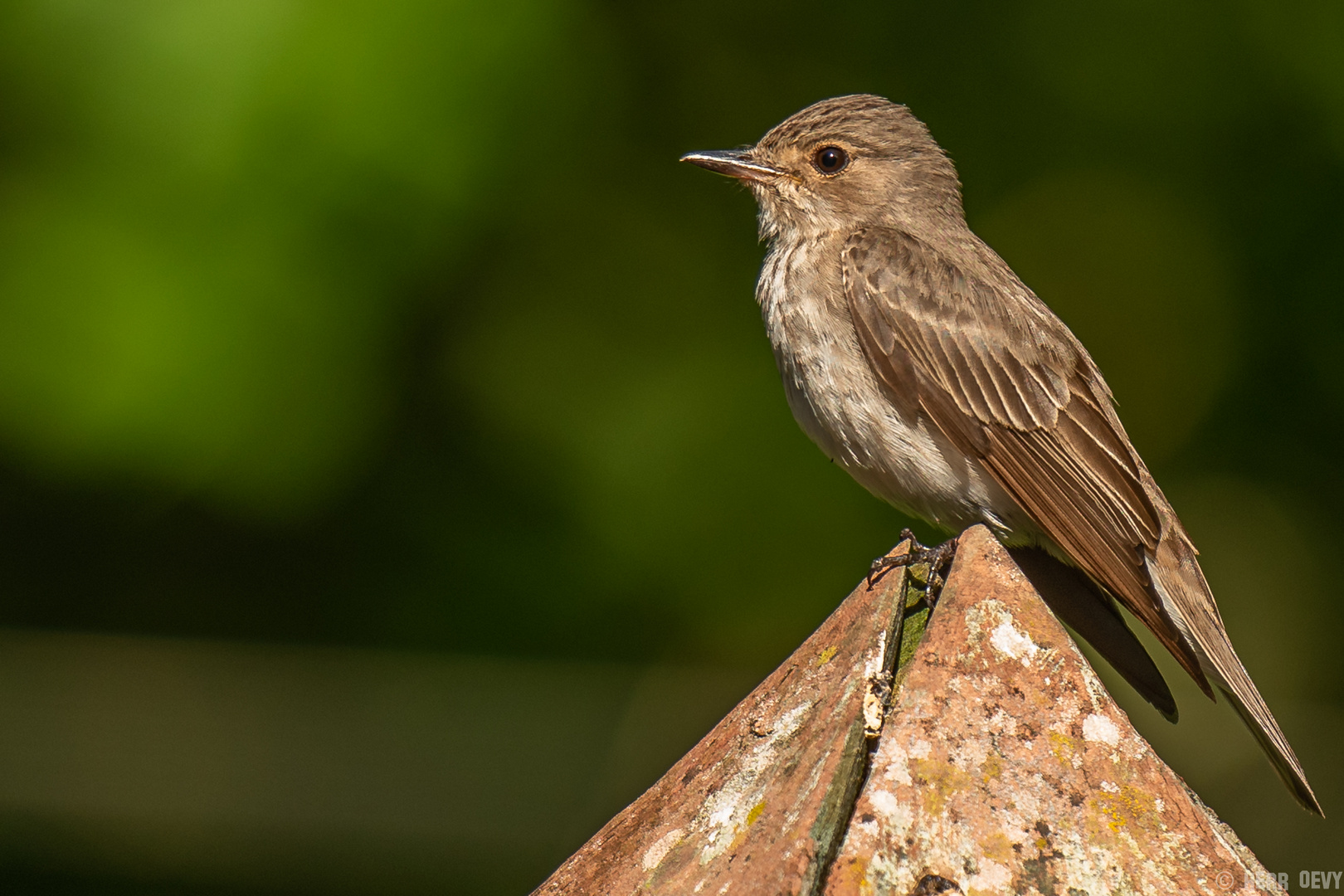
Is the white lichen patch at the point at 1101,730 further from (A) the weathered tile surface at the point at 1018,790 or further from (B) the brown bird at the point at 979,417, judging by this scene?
(B) the brown bird at the point at 979,417

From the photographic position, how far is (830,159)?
4875 millimetres

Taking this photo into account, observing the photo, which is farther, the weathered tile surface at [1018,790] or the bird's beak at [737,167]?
the bird's beak at [737,167]

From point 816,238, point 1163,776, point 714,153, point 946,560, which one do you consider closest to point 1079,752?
point 1163,776

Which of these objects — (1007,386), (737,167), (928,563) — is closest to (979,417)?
(1007,386)

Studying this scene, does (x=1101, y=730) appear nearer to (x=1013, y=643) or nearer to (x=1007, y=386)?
(x=1013, y=643)

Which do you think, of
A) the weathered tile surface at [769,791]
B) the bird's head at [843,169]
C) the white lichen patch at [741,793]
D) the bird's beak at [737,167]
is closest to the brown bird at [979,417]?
the bird's head at [843,169]

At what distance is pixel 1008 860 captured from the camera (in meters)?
1.98

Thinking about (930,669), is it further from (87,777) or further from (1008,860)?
(87,777)

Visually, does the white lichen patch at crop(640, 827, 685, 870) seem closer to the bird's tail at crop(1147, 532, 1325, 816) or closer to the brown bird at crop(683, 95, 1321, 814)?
the brown bird at crop(683, 95, 1321, 814)

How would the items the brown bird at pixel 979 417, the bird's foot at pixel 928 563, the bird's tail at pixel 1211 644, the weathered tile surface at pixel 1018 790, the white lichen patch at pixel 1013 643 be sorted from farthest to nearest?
1. the brown bird at pixel 979 417
2. the bird's tail at pixel 1211 644
3. the bird's foot at pixel 928 563
4. the white lichen patch at pixel 1013 643
5. the weathered tile surface at pixel 1018 790

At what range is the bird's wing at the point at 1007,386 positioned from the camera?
3930 millimetres

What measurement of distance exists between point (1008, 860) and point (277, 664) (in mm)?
4565

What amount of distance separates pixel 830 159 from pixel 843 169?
0.06m

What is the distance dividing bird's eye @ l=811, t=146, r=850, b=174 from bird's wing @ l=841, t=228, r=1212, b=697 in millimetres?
595
